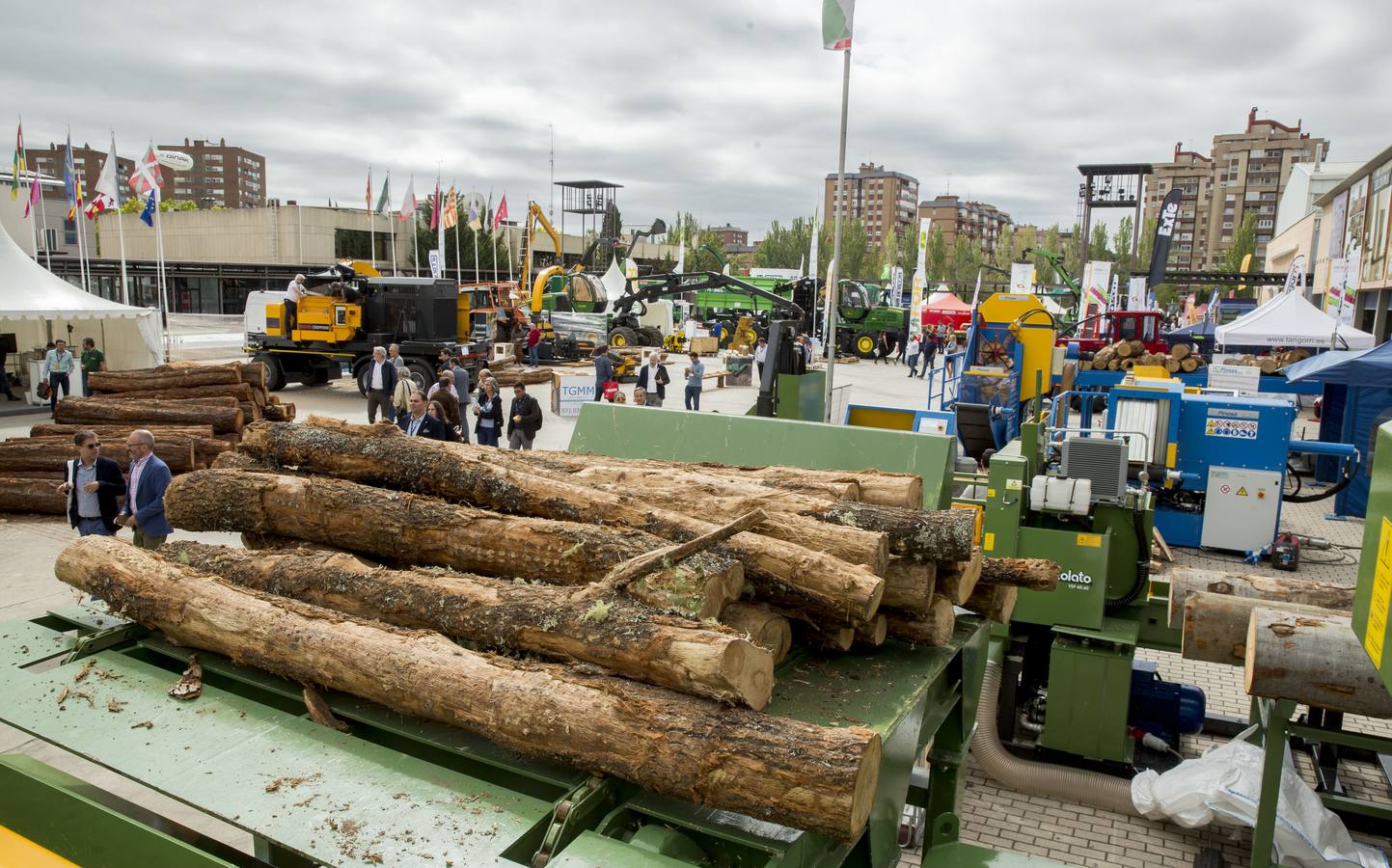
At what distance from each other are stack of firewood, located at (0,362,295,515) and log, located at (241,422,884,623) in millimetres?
5537

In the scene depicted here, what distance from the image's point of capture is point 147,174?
2133 centimetres

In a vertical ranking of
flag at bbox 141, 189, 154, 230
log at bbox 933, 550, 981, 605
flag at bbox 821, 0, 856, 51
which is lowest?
log at bbox 933, 550, 981, 605

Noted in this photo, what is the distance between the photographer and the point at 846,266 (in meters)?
79.3

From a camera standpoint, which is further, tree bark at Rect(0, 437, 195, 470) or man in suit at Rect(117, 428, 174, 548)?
tree bark at Rect(0, 437, 195, 470)

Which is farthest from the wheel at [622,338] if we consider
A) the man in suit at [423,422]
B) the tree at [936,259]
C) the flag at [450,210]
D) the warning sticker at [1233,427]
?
the tree at [936,259]

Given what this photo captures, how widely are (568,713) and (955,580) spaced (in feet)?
6.79

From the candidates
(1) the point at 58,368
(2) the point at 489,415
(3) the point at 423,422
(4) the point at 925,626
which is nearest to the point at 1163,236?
(2) the point at 489,415

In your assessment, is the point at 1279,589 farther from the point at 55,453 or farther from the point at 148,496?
the point at 55,453

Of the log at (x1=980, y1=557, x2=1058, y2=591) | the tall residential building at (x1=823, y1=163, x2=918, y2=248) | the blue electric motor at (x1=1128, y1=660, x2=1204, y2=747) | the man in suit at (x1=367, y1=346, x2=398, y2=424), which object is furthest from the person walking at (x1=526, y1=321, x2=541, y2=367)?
the tall residential building at (x1=823, y1=163, x2=918, y2=248)

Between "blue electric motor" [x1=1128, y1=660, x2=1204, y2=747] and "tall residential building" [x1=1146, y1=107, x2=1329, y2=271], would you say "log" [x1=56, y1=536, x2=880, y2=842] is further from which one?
"tall residential building" [x1=1146, y1=107, x2=1329, y2=271]

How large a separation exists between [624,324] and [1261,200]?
12385 centimetres

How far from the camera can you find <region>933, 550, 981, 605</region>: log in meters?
4.30

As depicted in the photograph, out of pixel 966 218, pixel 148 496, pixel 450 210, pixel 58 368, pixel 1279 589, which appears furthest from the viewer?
pixel 966 218

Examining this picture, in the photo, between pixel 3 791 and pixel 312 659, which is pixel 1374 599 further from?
pixel 3 791
